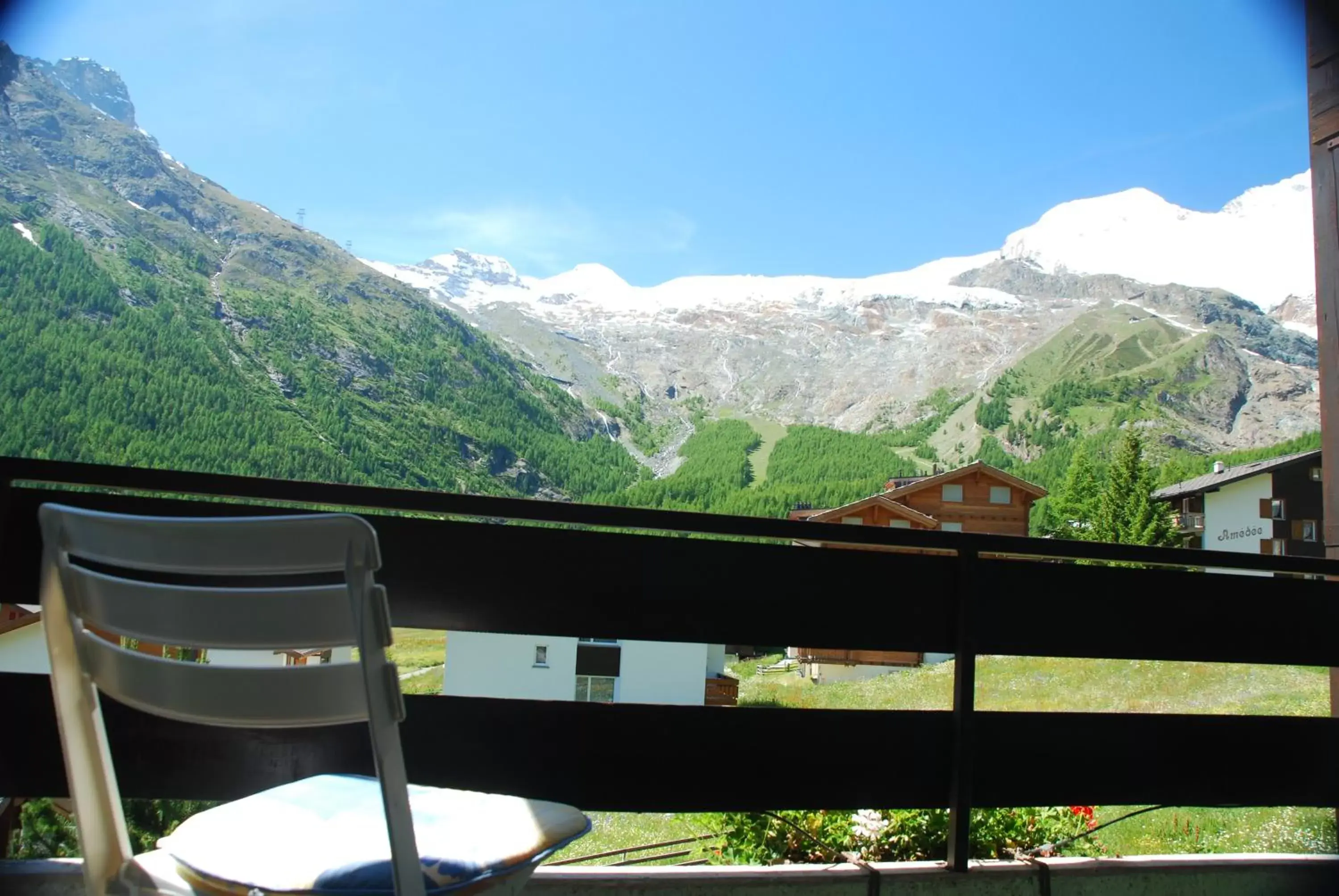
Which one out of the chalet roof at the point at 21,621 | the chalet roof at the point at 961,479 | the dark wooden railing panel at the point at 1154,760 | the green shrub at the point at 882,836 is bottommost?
the green shrub at the point at 882,836

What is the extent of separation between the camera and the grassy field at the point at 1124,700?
288cm

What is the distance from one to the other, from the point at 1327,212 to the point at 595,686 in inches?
300

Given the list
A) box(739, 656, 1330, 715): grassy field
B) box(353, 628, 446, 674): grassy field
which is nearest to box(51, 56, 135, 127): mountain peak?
box(739, 656, 1330, 715): grassy field

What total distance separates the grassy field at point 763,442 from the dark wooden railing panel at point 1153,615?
64.4 metres

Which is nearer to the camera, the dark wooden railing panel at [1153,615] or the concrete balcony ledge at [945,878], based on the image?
the concrete balcony ledge at [945,878]

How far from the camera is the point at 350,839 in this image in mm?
1003

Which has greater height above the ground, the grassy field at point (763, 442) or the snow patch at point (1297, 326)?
the snow patch at point (1297, 326)

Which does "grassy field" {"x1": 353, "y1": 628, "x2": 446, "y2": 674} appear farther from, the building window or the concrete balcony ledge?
the building window

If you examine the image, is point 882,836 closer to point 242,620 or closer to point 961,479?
point 242,620

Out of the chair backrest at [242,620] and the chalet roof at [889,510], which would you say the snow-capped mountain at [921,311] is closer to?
the chalet roof at [889,510]

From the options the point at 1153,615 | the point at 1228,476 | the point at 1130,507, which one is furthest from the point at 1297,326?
the point at 1153,615

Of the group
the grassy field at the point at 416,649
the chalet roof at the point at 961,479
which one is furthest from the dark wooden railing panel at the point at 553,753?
the chalet roof at the point at 961,479

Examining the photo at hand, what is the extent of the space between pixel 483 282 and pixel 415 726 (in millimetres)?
172475

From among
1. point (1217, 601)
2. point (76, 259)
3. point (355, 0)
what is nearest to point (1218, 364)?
point (355, 0)
